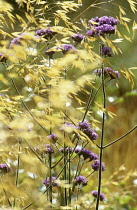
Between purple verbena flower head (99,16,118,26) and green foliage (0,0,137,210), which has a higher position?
purple verbena flower head (99,16,118,26)

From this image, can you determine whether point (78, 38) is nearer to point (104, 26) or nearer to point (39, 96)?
point (104, 26)

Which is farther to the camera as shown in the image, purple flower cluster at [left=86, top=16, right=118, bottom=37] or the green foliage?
purple flower cluster at [left=86, top=16, right=118, bottom=37]

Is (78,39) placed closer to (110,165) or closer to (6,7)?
(6,7)

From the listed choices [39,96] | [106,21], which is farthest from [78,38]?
[39,96]

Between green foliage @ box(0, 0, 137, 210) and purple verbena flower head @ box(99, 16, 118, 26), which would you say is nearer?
green foliage @ box(0, 0, 137, 210)

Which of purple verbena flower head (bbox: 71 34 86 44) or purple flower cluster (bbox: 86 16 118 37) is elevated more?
purple flower cluster (bbox: 86 16 118 37)

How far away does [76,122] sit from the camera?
134cm

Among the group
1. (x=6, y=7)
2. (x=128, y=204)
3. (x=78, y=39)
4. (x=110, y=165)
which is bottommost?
(x=128, y=204)

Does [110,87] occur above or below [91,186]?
above

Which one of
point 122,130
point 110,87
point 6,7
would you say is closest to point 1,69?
point 110,87

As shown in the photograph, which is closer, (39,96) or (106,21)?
(39,96)

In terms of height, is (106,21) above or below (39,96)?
above

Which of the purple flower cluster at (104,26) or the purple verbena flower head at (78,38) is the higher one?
the purple flower cluster at (104,26)

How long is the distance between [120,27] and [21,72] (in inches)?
104
